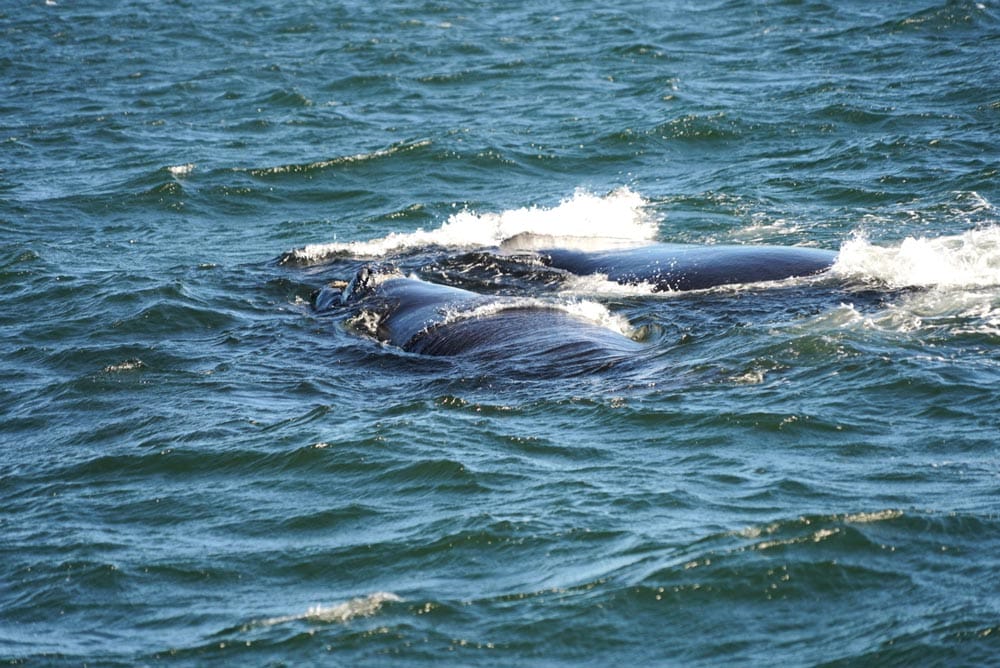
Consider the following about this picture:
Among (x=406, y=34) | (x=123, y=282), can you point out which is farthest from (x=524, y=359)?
(x=406, y=34)

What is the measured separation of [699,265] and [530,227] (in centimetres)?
378

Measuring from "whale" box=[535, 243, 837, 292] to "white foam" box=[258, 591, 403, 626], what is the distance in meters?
6.35

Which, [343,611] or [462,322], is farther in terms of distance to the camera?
[462,322]

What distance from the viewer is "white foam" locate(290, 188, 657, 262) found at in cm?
1580

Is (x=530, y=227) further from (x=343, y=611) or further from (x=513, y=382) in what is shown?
(x=343, y=611)

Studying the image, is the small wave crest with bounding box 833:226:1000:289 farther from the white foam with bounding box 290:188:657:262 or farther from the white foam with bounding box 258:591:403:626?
the white foam with bounding box 258:591:403:626

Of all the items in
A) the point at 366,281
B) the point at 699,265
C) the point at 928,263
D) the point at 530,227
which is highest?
the point at 928,263

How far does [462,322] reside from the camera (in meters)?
11.9

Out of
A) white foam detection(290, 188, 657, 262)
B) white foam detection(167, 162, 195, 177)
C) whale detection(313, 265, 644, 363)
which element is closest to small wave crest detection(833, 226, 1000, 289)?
whale detection(313, 265, 644, 363)

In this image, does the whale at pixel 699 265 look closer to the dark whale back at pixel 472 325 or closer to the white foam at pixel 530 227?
the white foam at pixel 530 227

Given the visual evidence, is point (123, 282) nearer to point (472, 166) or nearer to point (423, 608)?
point (472, 166)

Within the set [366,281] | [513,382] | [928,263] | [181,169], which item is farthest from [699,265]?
[181,169]

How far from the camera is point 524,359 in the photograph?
1084 cm

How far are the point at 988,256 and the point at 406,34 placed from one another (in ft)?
56.5
